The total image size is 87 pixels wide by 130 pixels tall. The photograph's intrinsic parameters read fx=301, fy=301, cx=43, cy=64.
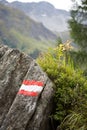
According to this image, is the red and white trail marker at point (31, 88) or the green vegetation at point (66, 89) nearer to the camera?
the green vegetation at point (66, 89)

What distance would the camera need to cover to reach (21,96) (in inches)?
232

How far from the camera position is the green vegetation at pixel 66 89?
560 cm

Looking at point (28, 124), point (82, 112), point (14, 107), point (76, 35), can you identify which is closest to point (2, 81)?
point (14, 107)

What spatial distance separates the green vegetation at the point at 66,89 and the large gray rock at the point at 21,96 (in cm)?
22

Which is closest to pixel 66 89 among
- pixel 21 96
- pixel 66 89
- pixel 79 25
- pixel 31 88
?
pixel 66 89

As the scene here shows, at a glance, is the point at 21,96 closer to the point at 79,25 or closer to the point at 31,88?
the point at 31,88

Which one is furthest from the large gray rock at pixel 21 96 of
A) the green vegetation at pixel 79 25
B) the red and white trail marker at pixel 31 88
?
the green vegetation at pixel 79 25

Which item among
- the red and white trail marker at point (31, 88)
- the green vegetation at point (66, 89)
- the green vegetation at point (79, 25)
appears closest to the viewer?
the green vegetation at point (66, 89)

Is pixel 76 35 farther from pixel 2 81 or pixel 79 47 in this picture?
pixel 2 81

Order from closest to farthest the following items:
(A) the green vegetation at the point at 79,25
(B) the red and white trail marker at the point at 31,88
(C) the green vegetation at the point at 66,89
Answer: (C) the green vegetation at the point at 66,89, (B) the red and white trail marker at the point at 31,88, (A) the green vegetation at the point at 79,25

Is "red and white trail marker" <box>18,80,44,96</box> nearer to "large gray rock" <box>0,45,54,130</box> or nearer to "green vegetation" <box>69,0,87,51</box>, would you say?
"large gray rock" <box>0,45,54,130</box>

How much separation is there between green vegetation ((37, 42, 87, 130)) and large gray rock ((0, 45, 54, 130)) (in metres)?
0.22

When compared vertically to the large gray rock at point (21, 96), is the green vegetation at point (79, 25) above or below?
below

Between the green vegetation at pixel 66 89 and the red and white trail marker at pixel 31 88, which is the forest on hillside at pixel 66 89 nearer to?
the green vegetation at pixel 66 89
